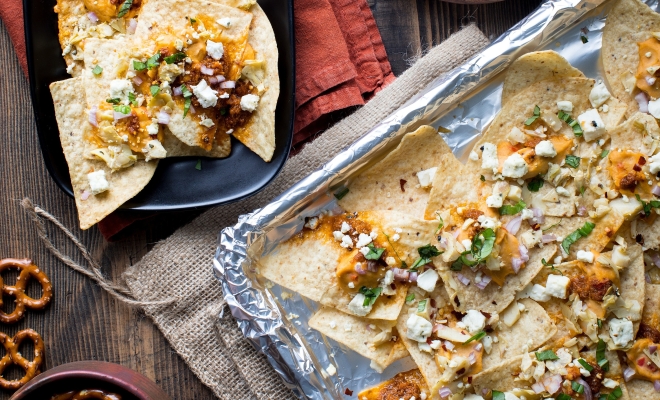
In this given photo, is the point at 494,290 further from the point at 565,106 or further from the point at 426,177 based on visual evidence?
the point at 565,106

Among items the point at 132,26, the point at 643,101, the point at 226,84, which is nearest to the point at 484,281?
the point at 643,101

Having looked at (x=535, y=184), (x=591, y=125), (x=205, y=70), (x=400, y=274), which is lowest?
(x=400, y=274)

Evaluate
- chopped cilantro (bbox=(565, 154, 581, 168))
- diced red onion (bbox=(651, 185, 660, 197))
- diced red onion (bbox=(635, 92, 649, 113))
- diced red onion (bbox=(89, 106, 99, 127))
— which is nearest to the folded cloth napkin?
diced red onion (bbox=(89, 106, 99, 127))

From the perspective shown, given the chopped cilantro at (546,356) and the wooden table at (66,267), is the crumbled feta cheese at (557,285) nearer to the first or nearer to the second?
the chopped cilantro at (546,356)

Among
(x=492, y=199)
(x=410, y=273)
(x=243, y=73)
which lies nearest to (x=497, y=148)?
(x=492, y=199)

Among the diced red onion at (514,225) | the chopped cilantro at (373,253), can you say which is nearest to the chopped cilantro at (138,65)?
the chopped cilantro at (373,253)

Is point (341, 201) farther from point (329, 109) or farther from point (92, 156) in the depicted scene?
point (92, 156)
